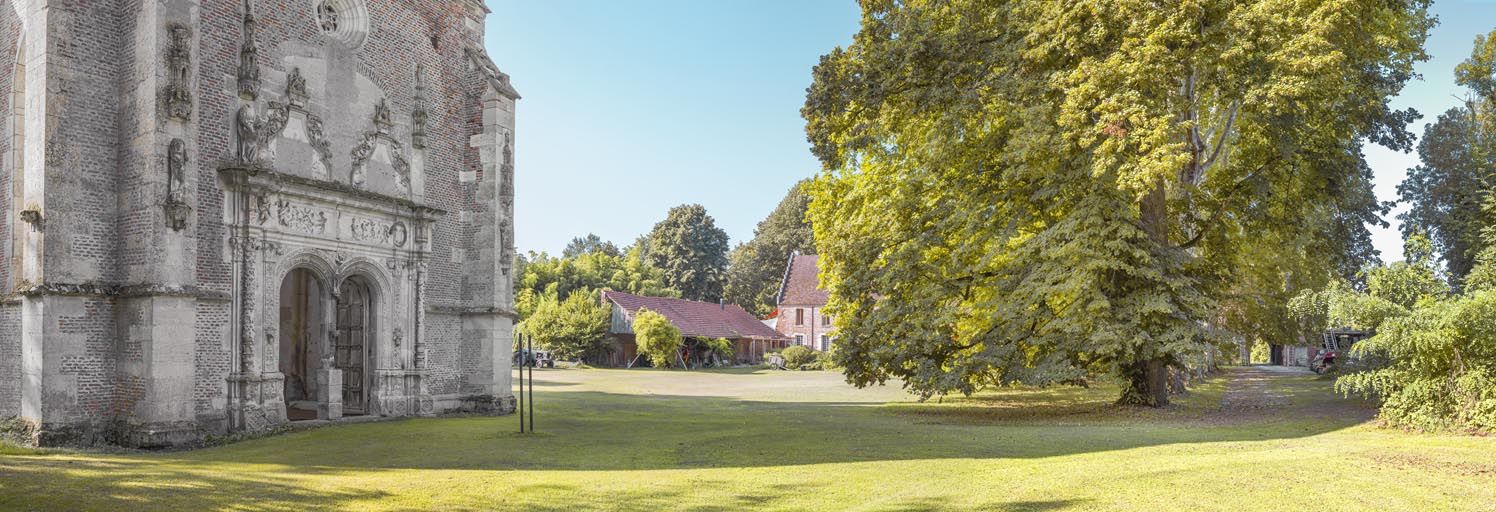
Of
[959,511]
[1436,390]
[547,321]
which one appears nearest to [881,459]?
[959,511]

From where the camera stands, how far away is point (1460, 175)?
25359 millimetres

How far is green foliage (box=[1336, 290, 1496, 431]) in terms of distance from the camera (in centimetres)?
1468

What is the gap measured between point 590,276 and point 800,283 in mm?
16131

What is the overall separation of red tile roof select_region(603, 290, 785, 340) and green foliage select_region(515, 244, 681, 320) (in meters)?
10.8

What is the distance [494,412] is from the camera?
20.8 m

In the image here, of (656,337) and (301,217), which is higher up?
(301,217)

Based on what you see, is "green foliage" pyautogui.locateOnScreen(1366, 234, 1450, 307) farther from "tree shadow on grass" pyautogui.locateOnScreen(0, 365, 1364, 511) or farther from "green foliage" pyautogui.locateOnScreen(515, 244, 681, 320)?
"green foliage" pyautogui.locateOnScreen(515, 244, 681, 320)

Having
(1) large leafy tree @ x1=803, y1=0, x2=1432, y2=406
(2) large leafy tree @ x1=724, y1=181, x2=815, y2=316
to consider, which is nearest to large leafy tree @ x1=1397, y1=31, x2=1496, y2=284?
(1) large leafy tree @ x1=803, y1=0, x2=1432, y2=406

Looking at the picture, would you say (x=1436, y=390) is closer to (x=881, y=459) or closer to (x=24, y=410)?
(x=881, y=459)

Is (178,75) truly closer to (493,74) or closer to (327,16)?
(327,16)

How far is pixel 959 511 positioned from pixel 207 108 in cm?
1377

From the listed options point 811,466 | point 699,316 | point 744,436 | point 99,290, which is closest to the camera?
point 811,466

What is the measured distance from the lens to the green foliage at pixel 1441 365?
578 inches

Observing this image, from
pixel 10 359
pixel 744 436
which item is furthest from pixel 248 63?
pixel 744 436
